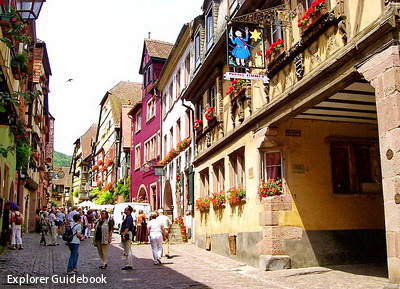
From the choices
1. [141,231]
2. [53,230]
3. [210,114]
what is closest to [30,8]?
[210,114]

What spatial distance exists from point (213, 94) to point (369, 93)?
328 inches

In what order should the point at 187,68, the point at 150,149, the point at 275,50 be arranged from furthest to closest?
the point at 150,149
the point at 187,68
the point at 275,50

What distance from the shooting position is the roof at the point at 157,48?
3300 cm

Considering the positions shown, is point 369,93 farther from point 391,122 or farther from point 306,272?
point 306,272

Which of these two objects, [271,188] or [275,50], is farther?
[271,188]

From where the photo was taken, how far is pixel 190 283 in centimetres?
1005

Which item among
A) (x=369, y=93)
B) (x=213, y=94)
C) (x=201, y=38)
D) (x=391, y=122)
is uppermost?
(x=201, y=38)

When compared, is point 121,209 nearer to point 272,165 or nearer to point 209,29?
point 209,29

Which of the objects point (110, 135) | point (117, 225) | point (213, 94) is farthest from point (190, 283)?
point (110, 135)

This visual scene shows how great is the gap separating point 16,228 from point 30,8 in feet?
29.8

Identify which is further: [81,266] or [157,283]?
[81,266]

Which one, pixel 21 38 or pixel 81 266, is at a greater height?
pixel 21 38

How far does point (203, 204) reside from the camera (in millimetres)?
17922

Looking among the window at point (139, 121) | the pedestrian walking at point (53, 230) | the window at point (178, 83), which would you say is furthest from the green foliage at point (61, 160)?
the pedestrian walking at point (53, 230)
